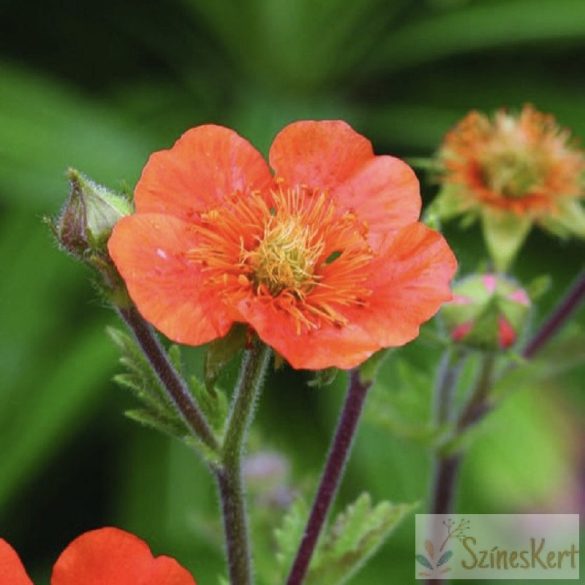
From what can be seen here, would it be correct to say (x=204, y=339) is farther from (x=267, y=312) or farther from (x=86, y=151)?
(x=86, y=151)

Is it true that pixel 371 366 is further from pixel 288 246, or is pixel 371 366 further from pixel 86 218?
pixel 86 218

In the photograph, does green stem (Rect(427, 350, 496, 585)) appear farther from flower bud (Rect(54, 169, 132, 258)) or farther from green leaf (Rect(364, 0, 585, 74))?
green leaf (Rect(364, 0, 585, 74))

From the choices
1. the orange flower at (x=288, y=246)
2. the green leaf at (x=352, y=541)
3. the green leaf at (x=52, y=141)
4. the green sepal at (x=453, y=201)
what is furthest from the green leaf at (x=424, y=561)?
the green leaf at (x=52, y=141)

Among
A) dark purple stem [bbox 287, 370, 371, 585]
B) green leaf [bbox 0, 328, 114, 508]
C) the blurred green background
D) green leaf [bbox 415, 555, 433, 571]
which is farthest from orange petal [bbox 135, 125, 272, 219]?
green leaf [bbox 0, 328, 114, 508]

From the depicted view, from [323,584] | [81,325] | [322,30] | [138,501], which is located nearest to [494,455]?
[138,501]

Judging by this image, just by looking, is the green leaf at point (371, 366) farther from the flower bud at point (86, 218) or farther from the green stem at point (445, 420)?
the green stem at point (445, 420)

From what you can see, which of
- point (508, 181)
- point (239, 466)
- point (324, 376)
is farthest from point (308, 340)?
point (508, 181)

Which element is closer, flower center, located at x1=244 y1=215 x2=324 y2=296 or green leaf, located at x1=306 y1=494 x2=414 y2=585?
flower center, located at x1=244 y1=215 x2=324 y2=296
